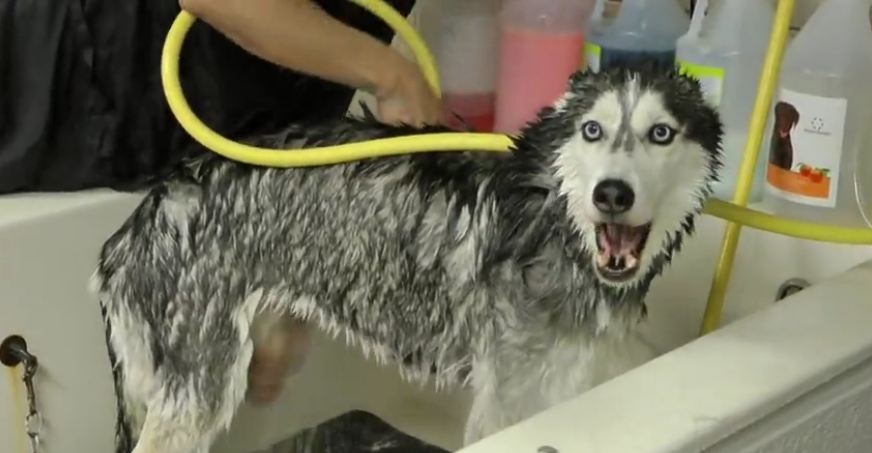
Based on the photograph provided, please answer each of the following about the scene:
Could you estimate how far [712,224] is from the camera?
141 centimetres

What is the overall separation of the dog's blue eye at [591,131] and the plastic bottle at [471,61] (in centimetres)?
63

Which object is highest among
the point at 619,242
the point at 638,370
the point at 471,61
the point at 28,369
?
the point at 471,61

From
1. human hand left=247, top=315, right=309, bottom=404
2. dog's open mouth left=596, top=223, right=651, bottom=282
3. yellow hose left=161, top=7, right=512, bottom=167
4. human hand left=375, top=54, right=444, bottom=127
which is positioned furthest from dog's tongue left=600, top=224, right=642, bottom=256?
human hand left=247, top=315, right=309, bottom=404

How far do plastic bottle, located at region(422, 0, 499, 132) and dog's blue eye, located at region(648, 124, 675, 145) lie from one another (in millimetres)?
648

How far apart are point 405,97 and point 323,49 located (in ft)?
0.34

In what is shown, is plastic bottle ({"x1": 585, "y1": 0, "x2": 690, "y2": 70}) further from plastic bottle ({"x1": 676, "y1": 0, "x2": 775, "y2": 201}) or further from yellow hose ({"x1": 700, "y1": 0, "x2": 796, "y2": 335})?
yellow hose ({"x1": 700, "y1": 0, "x2": 796, "y2": 335})

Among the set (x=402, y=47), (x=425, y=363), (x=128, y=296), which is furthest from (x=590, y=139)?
(x=402, y=47)

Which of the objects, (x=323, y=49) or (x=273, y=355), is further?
(x=273, y=355)

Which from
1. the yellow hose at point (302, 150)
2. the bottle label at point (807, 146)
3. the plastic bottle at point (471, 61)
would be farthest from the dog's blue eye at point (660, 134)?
the plastic bottle at point (471, 61)

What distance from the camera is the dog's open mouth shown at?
96 cm

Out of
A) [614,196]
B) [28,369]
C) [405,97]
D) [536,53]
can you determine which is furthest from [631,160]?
[28,369]

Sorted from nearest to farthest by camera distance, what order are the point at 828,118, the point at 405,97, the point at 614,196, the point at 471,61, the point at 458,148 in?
the point at 614,196
the point at 458,148
the point at 405,97
the point at 828,118
the point at 471,61

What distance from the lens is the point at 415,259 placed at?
1.08m

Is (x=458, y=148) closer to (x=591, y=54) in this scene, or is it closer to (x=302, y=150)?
(x=302, y=150)
